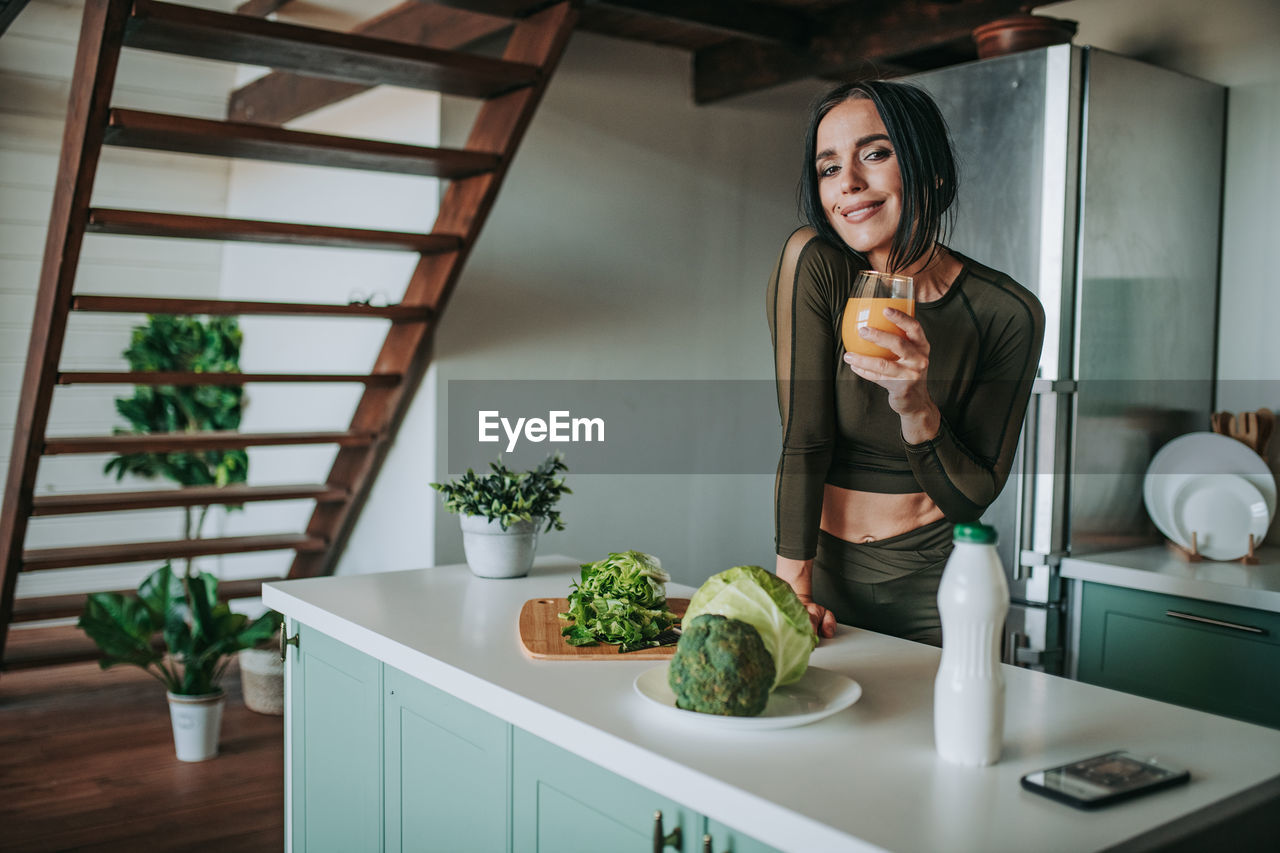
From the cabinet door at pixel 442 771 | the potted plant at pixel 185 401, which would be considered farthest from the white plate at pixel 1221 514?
the potted plant at pixel 185 401

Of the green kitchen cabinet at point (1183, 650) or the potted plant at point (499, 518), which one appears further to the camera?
the green kitchen cabinet at point (1183, 650)

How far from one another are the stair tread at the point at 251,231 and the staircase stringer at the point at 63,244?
3.1 inches

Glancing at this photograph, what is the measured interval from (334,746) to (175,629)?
172 cm

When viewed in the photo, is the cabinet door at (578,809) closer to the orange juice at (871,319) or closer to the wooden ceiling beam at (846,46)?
the orange juice at (871,319)

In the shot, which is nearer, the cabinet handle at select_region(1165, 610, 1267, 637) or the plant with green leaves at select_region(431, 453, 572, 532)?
the plant with green leaves at select_region(431, 453, 572, 532)

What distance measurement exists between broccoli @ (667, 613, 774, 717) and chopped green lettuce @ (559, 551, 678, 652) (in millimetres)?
383

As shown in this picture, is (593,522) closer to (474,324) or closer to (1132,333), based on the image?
(474,324)

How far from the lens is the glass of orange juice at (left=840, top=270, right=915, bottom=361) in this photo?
1.47m

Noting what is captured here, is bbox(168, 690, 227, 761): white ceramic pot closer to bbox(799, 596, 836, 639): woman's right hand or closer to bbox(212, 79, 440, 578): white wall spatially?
bbox(212, 79, 440, 578): white wall

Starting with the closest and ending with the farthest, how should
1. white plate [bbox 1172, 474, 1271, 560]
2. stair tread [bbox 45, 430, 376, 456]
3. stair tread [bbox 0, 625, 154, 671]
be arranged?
white plate [bbox 1172, 474, 1271, 560]
stair tread [bbox 45, 430, 376, 456]
stair tread [bbox 0, 625, 154, 671]

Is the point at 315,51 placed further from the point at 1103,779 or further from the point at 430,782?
the point at 1103,779

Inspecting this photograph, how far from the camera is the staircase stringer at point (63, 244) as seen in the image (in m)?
2.49

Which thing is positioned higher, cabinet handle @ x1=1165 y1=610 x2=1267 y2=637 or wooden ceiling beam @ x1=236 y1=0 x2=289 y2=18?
wooden ceiling beam @ x1=236 y1=0 x2=289 y2=18

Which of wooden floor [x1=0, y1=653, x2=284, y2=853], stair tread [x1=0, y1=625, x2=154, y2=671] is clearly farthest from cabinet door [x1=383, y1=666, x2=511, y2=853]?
stair tread [x1=0, y1=625, x2=154, y2=671]
